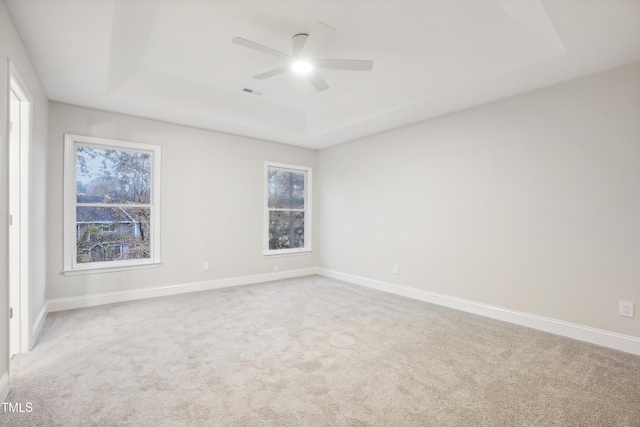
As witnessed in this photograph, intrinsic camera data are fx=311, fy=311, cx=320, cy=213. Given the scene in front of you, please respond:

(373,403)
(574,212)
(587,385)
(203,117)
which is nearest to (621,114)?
(574,212)

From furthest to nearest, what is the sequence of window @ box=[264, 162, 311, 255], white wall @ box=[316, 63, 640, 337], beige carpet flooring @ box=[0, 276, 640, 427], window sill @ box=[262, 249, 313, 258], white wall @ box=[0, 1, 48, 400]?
window @ box=[264, 162, 311, 255]
window sill @ box=[262, 249, 313, 258]
white wall @ box=[316, 63, 640, 337]
white wall @ box=[0, 1, 48, 400]
beige carpet flooring @ box=[0, 276, 640, 427]

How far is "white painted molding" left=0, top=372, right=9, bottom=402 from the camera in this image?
187cm

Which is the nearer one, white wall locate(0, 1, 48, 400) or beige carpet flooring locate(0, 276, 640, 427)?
beige carpet flooring locate(0, 276, 640, 427)

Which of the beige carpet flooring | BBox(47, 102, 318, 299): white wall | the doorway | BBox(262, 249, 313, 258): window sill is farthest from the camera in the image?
BBox(262, 249, 313, 258): window sill

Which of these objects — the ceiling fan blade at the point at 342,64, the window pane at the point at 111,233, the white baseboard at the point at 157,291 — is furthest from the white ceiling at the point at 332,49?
the white baseboard at the point at 157,291

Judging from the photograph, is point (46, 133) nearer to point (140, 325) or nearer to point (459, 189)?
point (140, 325)

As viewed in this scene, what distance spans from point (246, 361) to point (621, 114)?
3.83m

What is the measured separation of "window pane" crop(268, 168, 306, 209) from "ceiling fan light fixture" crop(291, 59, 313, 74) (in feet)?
9.50

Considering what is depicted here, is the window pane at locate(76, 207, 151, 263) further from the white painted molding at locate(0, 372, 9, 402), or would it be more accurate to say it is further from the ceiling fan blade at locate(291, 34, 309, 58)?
the ceiling fan blade at locate(291, 34, 309, 58)

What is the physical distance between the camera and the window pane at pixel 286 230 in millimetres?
5582

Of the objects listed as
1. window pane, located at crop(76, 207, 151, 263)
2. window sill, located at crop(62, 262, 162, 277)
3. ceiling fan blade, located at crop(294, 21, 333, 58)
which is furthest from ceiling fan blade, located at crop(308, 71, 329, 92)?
window sill, located at crop(62, 262, 162, 277)

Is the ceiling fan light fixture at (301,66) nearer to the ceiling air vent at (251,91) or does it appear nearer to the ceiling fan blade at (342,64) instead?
the ceiling fan blade at (342,64)

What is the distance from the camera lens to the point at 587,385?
6.97 ft

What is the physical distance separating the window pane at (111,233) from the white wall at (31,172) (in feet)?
1.53
